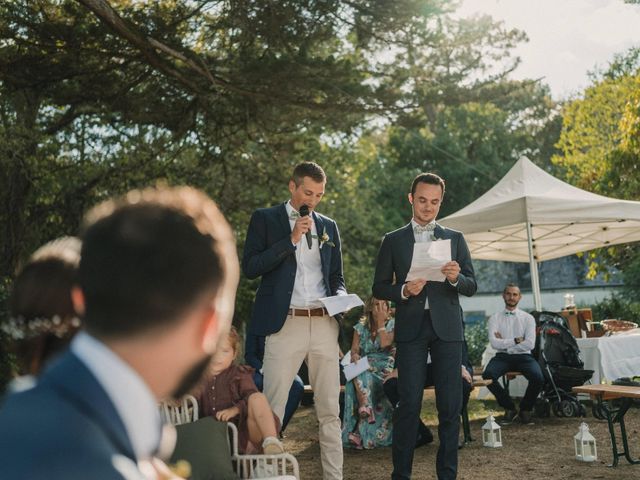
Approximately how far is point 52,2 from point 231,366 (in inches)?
268

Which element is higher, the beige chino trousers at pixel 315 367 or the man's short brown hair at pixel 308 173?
the man's short brown hair at pixel 308 173

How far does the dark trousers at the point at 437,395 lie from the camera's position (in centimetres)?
550

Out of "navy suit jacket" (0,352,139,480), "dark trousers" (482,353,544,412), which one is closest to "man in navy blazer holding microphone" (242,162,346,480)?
"navy suit jacket" (0,352,139,480)

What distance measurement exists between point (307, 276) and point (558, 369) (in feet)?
18.3

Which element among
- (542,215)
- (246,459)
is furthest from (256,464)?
(542,215)

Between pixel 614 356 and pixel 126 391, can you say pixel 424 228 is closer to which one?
pixel 126 391

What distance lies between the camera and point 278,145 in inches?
532

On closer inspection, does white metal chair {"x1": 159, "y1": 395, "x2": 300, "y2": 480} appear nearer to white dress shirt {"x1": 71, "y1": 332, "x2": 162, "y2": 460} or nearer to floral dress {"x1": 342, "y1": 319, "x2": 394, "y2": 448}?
floral dress {"x1": 342, "y1": 319, "x2": 394, "y2": 448}

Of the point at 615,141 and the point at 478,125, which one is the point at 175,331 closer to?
the point at 615,141

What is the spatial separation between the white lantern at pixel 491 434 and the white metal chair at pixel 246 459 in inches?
141

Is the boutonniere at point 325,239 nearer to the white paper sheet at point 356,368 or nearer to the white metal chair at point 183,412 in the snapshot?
the white metal chair at point 183,412

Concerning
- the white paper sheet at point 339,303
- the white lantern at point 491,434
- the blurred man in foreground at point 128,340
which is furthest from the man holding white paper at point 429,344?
the blurred man in foreground at point 128,340

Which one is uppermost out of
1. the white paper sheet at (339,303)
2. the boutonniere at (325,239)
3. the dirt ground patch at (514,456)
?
the boutonniere at (325,239)

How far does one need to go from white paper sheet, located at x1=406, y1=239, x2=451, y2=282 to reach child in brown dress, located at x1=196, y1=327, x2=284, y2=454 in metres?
1.31
